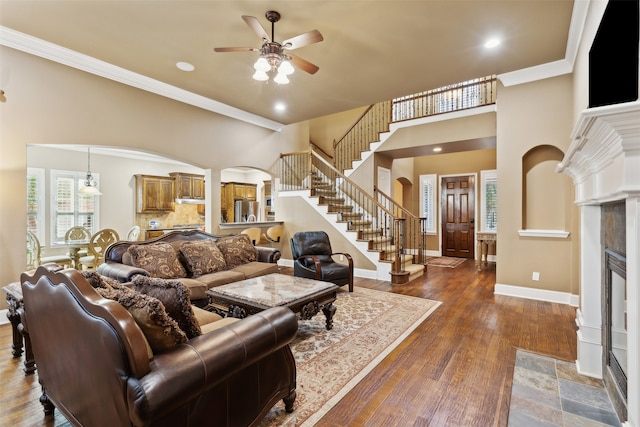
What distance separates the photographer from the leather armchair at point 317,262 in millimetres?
4387

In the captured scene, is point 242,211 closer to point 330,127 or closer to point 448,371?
point 330,127

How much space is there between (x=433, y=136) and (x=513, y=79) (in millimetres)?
1685

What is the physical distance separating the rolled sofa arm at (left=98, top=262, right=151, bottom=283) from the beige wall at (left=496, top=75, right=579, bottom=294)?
4.88m

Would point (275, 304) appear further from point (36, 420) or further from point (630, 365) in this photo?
point (630, 365)

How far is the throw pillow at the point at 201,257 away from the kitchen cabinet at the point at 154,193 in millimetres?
4277

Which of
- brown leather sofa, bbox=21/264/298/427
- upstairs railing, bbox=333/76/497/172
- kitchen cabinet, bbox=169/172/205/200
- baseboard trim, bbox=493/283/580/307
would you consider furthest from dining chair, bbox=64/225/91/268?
baseboard trim, bbox=493/283/580/307

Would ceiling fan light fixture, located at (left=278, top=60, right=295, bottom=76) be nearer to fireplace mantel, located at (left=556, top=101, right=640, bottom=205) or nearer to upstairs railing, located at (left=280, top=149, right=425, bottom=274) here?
fireplace mantel, located at (left=556, top=101, right=640, bottom=205)

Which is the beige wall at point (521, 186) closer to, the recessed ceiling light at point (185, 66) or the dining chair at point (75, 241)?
the recessed ceiling light at point (185, 66)

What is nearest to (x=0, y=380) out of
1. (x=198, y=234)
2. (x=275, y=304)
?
(x=275, y=304)

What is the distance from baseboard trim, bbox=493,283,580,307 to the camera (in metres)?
4.03

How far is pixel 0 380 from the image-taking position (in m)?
2.24

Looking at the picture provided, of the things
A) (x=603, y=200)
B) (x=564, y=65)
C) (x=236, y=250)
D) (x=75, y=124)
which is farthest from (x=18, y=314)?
(x=564, y=65)

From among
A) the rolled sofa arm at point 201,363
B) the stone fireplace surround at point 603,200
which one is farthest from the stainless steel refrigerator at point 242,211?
the stone fireplace surround at point 603,200

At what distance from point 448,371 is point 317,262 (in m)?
2.24
